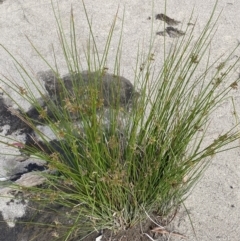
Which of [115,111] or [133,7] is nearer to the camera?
[115,111]

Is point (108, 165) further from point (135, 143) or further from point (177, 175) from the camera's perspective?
point (177, 175)

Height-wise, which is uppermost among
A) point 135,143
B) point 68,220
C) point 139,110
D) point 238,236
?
point 139,110

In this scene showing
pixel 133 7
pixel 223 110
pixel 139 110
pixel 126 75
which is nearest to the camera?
pixel 139 110

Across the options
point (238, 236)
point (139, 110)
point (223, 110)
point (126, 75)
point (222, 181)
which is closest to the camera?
point (139, 110)

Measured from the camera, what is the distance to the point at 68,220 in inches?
90.4

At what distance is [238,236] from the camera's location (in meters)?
2.25

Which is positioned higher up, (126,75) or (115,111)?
(115,111)

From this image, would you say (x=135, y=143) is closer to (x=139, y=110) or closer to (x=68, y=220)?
(x=139, y=110)

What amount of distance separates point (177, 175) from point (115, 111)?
35 cm

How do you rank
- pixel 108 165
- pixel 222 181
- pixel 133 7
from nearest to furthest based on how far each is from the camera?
pixel 108 165 < pixel 222 181 < pixel 133 7

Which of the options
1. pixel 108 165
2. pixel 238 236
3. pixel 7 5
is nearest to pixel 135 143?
pixel 108 165

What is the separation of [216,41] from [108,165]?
163 centimetres

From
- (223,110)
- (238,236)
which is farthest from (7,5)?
(238,236)

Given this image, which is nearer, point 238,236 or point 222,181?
point 238,236
